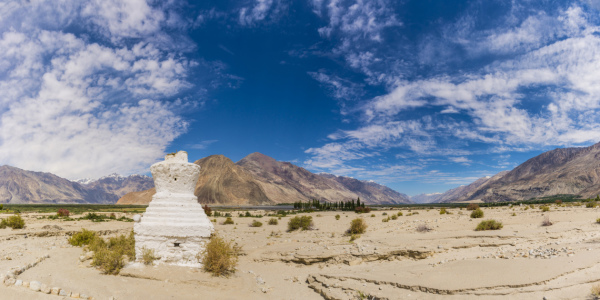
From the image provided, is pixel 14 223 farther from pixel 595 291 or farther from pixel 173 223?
pixel 595 291

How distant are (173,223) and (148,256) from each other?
109cm

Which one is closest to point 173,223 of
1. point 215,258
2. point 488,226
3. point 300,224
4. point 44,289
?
point 215,258

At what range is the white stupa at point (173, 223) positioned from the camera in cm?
857

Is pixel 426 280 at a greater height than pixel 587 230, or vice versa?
pixel 587 230

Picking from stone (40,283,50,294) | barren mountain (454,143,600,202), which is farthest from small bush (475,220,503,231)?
barren mountain (454,143,600,202)

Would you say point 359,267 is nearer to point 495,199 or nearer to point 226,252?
point 226,252

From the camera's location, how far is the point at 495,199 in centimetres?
15125

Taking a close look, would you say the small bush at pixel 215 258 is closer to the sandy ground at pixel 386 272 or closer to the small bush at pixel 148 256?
the sandy ground at pixel 386 272

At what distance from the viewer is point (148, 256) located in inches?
333

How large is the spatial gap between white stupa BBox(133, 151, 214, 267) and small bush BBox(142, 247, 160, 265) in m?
0.09

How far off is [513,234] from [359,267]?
6974 mm

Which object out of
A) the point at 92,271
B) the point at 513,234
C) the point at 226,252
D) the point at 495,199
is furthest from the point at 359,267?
the point at 495,199

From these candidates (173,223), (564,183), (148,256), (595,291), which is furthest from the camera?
(564,183)

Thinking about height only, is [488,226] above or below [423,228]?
above
